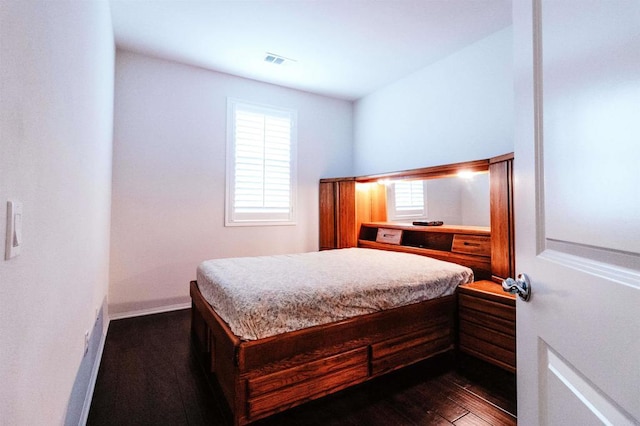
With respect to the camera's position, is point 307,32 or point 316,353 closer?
point 316,353

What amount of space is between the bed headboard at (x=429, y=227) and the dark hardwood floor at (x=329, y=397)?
2.75 ft

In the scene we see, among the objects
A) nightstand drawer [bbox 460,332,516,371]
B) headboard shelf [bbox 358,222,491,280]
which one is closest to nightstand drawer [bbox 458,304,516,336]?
nightstand drawer [bbox 460,332,516,371]

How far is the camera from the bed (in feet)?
5.08

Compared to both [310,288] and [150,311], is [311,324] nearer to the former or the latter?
[310,288]

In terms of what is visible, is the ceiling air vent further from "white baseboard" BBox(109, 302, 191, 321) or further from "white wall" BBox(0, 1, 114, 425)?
"white baseboard" BBox(109, 302, 191, 321)

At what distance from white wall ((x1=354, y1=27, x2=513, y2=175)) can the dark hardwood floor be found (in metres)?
2.03

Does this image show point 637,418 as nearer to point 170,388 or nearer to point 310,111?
point 170,388

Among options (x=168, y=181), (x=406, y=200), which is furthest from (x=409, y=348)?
(x=168, y=181)

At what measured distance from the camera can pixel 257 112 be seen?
3887 millimetres

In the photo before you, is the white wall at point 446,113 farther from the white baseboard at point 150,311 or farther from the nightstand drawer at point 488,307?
the white baseboard at point 150,311

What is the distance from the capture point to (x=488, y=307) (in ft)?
6.84

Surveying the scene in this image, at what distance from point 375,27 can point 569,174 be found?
2.71 metres

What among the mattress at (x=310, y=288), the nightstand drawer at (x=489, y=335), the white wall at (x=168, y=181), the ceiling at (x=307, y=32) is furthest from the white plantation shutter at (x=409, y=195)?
the white wall at (x=168, y=181)

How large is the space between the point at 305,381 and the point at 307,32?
2930 millimetres
